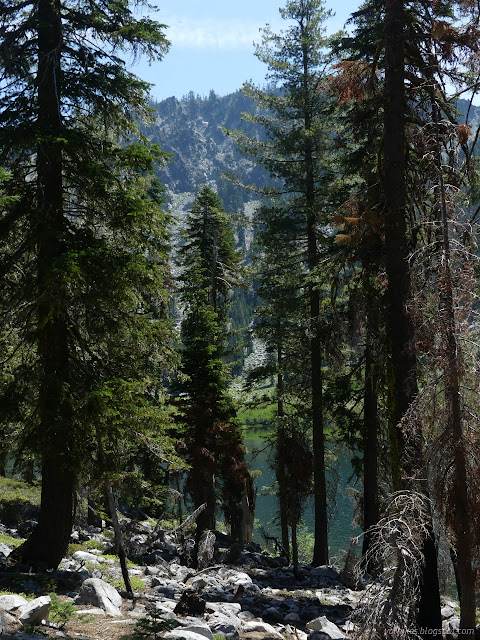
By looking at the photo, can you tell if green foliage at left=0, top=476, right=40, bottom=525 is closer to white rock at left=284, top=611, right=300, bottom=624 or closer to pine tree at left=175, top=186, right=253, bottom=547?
pine tree at left=175, top=186, right=253, bottom=547

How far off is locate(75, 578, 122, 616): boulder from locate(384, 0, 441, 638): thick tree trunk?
15.2 ft

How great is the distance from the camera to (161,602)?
33.2 ft

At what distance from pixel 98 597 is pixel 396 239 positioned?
23.2 ft

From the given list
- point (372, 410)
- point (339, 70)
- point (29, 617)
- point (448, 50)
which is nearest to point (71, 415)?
point (29, 617)

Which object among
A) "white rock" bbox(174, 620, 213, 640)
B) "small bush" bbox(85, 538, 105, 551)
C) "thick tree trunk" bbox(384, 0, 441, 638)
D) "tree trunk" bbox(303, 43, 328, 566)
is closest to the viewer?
"white rock" bbox(174, 620, 213, 640)

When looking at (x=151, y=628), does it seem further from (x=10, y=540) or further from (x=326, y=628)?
(x=10, y=540)

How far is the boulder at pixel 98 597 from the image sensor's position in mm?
8703

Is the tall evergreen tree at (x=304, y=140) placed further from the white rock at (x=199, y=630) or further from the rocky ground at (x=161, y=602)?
the white rock at (x=199, y=630)

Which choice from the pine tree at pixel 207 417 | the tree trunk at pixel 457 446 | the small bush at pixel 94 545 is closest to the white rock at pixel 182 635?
the tree trunk at pixel 457 446

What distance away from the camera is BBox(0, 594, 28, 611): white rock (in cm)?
743

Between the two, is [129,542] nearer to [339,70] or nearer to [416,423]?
[416,423]

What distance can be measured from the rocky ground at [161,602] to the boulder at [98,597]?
0.01 meters

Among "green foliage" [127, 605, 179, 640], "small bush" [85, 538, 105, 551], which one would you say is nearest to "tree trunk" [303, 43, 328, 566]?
"small bush" [85, 538, 105, 551]

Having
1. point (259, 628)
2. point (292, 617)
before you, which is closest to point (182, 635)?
point (259, 628)
